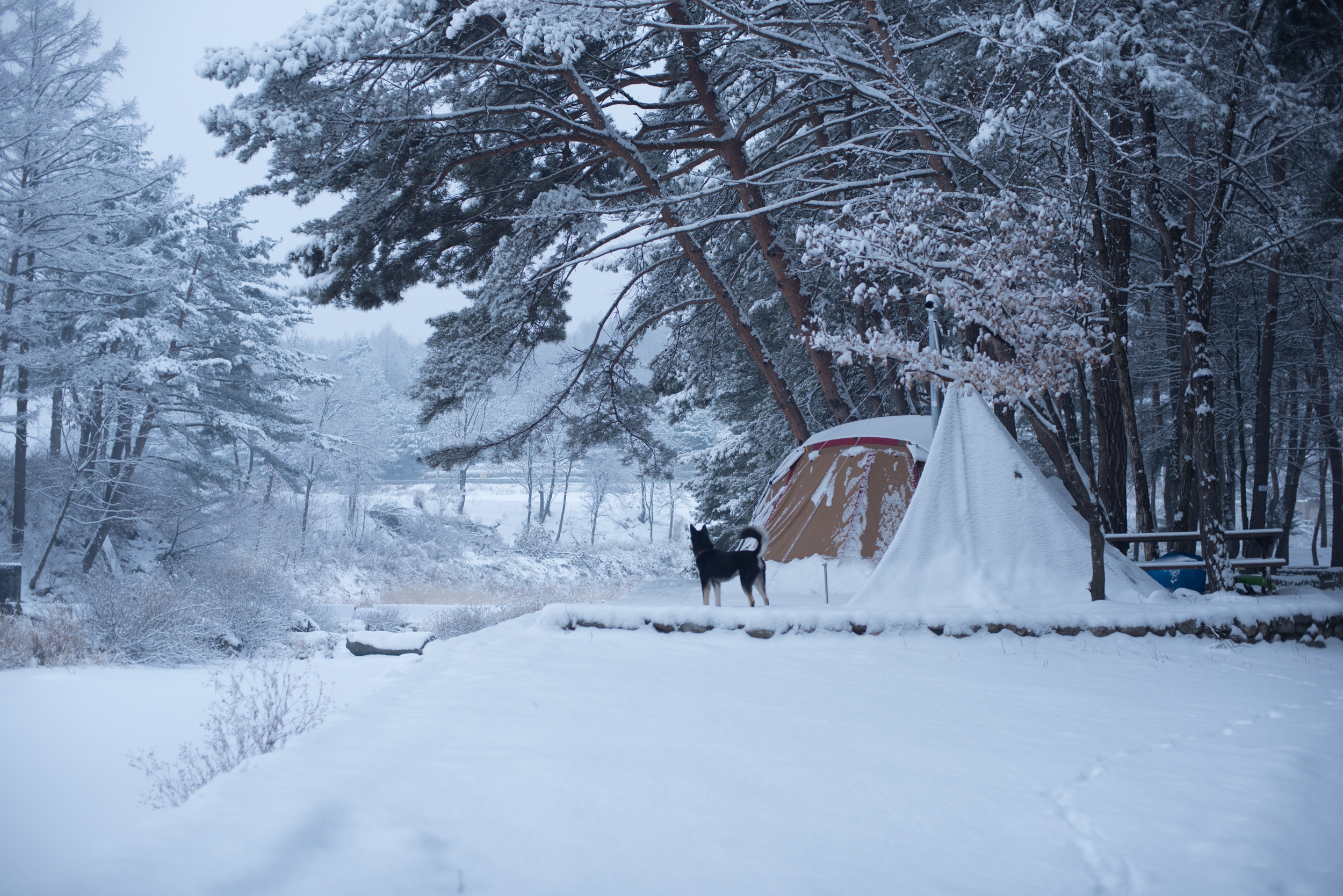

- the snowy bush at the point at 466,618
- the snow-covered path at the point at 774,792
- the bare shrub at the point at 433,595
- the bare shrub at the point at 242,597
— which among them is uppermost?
the snow-covered path at the point at 774,792

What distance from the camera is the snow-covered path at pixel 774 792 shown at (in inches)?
98.3

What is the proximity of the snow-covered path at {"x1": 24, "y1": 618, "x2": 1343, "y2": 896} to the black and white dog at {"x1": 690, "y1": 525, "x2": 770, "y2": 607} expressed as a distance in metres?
2.13

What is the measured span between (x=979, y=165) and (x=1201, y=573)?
5037 millimetres

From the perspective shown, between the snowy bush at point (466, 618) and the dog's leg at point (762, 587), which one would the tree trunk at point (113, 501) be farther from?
the dog's leg at point (762, 587)

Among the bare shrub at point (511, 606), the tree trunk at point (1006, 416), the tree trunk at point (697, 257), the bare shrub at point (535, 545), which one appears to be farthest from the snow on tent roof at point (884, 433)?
the bare shrub at point (535, 545)

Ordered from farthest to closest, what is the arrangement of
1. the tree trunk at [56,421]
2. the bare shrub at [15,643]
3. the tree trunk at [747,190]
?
the tree trunk at [56,421] → the tree trunk at [747,190] → the bare shrub at [15,643]

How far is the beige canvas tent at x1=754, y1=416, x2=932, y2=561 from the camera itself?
9359 mm

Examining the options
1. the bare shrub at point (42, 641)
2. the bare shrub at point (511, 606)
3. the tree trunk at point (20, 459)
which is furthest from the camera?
the tree trunk at point (20, 459)

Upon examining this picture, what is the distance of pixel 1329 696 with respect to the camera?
4.75 meters

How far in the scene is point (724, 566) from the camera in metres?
7.31

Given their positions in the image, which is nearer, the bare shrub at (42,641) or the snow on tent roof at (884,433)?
the bare shrub at (42,641)

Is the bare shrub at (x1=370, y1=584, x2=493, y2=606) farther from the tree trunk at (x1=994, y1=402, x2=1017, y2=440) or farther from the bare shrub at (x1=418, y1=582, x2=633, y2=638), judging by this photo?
the tree trunk at (x1=994, y1=402, x2=1017, y2=440)

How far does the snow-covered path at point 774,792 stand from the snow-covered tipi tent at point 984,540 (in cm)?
189

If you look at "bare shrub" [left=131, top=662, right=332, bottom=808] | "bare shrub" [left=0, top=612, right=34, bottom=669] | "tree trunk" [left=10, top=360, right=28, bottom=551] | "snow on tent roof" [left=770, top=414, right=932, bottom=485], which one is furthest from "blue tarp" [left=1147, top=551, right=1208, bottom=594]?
"tree trunk" [left=10, top=360, right=28, bottom=551]
